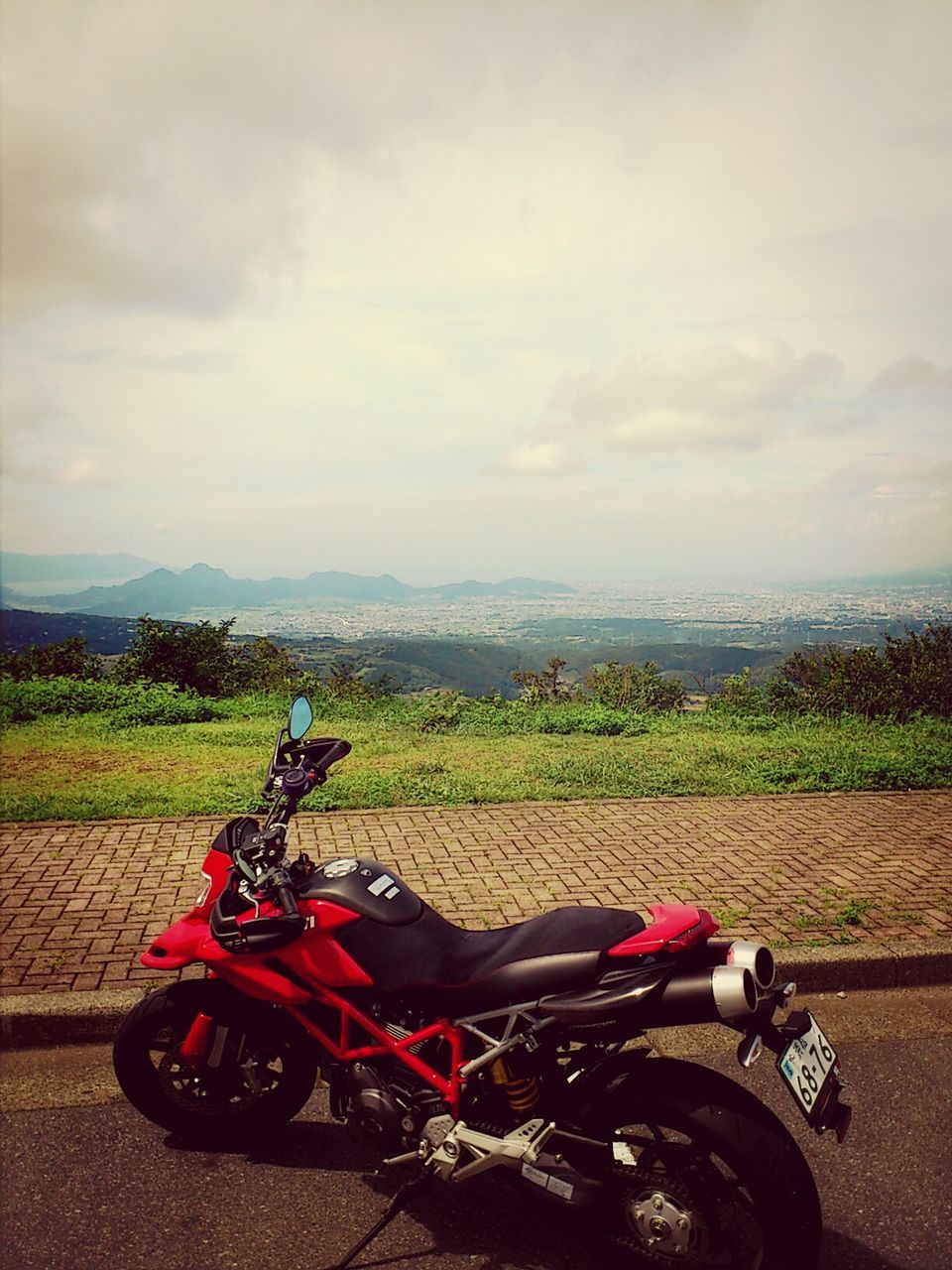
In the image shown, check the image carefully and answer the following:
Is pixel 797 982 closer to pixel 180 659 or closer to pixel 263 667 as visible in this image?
pixel 263 667

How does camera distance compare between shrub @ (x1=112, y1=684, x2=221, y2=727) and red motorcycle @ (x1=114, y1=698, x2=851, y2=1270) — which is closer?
red motorcycle @ (x1=114, y1=698, x2=851, y2=1270)

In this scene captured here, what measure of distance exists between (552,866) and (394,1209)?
11.5ft

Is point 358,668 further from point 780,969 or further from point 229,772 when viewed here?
point 780,969

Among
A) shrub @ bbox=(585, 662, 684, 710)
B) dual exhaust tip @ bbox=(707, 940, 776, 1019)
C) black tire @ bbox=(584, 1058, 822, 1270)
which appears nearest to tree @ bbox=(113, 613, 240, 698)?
shrub @ bbox=(585, 662, 684, 710)

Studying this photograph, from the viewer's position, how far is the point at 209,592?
1034 cm

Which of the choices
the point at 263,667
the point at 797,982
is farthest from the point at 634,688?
the point at 797,982

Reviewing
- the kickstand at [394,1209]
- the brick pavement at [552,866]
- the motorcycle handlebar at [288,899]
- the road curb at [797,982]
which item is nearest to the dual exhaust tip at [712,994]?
the kickstand at [394,1209]

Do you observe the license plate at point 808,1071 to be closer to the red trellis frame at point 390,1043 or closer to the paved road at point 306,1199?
the paved road at point 306,1199

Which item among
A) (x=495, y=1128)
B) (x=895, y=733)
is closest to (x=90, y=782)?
(x=495, y=1128)

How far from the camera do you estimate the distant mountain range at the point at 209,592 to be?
1024 centimetres

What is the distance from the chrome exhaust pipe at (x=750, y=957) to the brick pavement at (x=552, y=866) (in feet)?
8.92

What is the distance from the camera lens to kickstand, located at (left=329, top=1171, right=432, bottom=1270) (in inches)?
127

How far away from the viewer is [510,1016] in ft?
9.97

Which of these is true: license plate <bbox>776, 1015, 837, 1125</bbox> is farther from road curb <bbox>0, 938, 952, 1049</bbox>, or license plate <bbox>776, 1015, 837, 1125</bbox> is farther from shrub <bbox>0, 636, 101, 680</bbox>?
shrub <bbox>0, 636, 101, 680</bbox>
